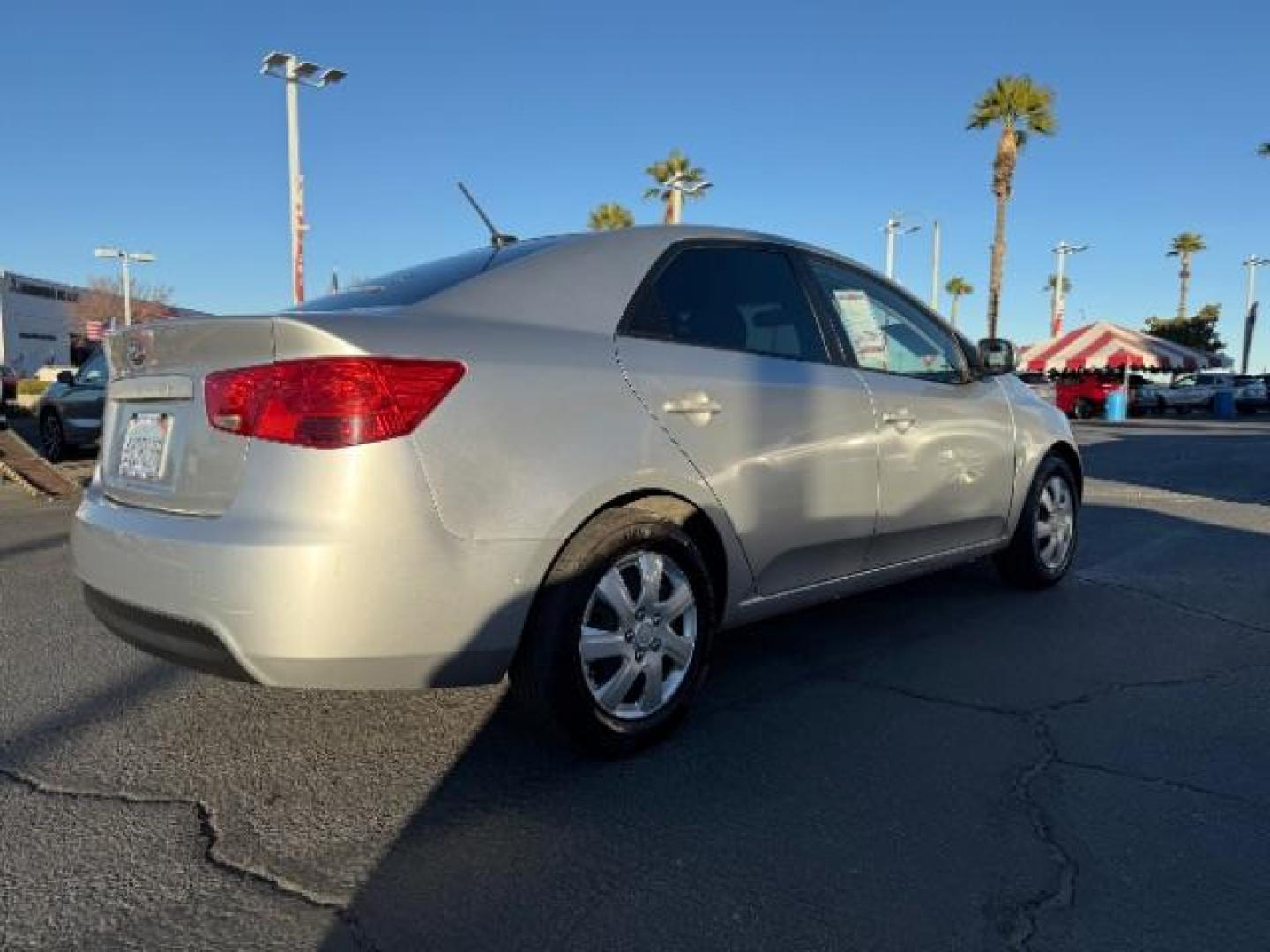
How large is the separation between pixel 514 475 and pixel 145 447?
1.13 meters

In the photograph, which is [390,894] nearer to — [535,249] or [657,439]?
[657,439]

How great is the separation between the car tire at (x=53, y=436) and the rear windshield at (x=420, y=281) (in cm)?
1092

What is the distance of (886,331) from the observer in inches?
160

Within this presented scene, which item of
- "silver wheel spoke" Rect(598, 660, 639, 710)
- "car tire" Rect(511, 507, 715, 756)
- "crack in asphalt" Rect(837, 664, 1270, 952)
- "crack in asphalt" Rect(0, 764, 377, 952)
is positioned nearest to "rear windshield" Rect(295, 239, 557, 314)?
"car tire" Rect(511, 507, 715, 756)

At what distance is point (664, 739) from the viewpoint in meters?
3.02

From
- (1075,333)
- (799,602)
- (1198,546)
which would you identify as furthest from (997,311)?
(799,602)

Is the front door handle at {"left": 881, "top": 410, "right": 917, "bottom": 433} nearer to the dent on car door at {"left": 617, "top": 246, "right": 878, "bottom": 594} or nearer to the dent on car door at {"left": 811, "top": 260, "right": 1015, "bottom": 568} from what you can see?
the dent on car door at {"left": 811, "top": 260, "right": 1015, "bottom": 568}

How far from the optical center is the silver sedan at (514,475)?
7.80 ft

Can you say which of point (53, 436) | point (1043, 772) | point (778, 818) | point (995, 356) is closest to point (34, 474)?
point (53, 436)

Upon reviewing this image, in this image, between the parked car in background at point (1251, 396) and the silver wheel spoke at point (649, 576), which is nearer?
the silver wheel spoke at point (649, 576)

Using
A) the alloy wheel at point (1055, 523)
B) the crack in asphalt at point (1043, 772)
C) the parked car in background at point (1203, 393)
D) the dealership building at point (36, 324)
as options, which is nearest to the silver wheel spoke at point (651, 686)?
the crack in asphalt at point (1043, 772)

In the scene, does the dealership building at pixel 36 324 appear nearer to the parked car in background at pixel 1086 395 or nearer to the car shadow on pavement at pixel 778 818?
the parked car in background at pixel 1086 395

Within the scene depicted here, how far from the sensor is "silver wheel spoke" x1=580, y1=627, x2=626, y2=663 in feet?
9.00

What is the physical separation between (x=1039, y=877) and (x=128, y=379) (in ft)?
9.42
